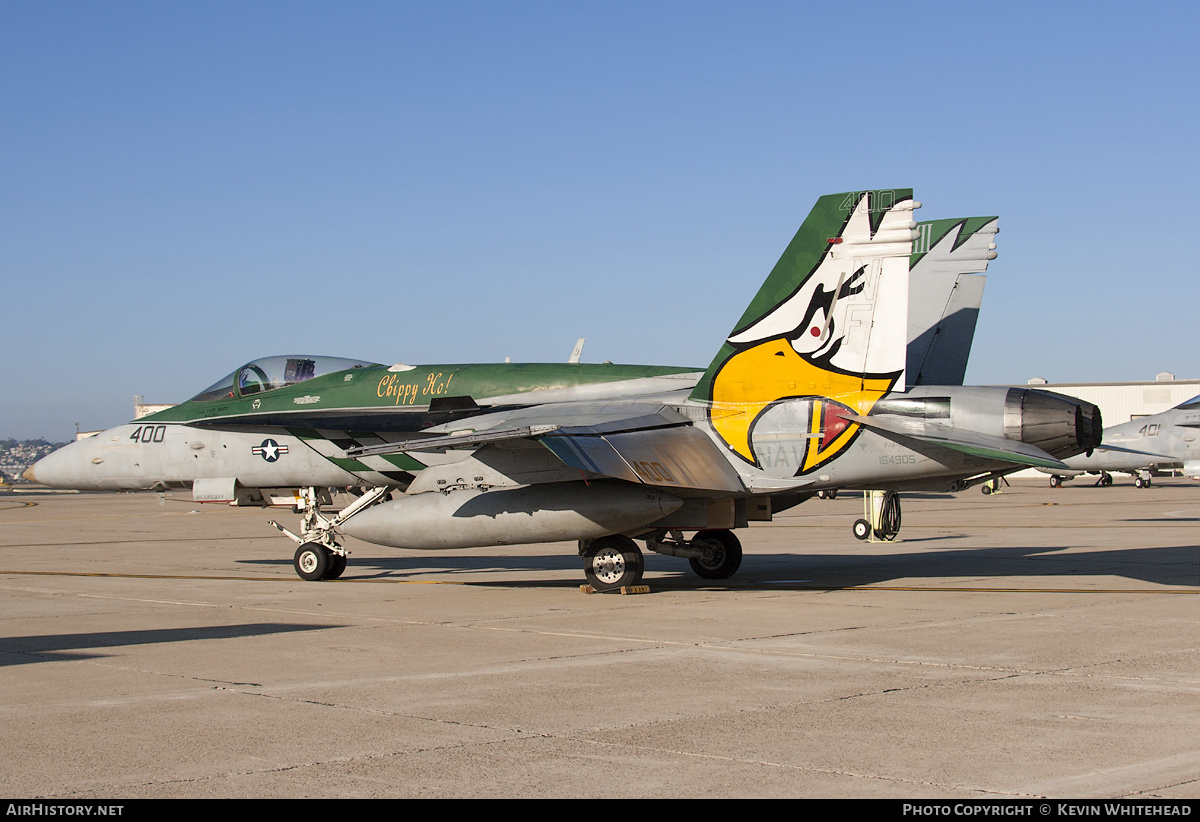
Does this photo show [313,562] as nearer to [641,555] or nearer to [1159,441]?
[641,555]

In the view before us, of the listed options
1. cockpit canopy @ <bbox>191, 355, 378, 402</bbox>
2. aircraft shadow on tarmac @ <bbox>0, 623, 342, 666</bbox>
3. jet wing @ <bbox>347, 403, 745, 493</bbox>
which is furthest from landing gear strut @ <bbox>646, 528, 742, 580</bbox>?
aircraft shadow on tarmac @ <bbox>0, 623, 342, 666</bbox>

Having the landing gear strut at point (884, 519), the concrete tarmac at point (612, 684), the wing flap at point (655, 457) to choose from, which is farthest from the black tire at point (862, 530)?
the wing flap at point (655, 457)

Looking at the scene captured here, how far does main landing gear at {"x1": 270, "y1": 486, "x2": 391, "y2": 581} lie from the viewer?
15898mm

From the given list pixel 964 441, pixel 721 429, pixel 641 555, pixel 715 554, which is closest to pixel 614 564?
pixel 641 555

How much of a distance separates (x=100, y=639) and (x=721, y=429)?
23.7 feet

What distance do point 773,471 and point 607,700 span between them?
21.3ft

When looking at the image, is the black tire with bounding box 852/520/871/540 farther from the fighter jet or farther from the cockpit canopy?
the fighter jet

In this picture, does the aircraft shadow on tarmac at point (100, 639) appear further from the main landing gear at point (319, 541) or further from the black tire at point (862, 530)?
the black tire at point (862, 530)

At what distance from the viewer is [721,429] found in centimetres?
1362

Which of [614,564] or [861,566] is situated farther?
[861,566]

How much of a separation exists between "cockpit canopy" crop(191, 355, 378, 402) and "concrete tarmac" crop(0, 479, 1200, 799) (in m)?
2.86
